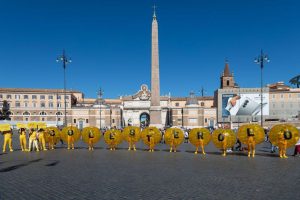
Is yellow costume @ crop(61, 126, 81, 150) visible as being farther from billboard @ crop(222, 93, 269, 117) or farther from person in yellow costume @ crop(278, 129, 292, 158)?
billboard @ crop(222, 93, 269, 117)

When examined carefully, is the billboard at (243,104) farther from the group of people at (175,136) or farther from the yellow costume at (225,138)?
the yellow costume at (225,138)

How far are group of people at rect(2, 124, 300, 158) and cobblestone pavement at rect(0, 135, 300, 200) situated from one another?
70.2 inches

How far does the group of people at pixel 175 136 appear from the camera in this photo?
571 inches

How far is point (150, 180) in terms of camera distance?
9.13 m

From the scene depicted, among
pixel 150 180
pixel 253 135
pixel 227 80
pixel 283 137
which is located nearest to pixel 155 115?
pixel 253 135

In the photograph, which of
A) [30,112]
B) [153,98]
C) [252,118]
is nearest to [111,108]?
[30,112]

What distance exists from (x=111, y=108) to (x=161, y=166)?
194 ft

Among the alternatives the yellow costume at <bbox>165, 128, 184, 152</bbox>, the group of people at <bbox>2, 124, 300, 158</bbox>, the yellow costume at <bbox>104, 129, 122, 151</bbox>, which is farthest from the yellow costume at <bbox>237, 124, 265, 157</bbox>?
the yellow costume at <bbox>104, 129, 122, 151</bbox>

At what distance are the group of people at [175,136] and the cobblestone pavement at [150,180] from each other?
5.85 ft

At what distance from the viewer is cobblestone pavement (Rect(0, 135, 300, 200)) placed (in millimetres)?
7480

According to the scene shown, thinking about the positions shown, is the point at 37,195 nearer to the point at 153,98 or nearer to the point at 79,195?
the point at 79,195

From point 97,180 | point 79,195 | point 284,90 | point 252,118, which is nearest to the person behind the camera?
point 79,195

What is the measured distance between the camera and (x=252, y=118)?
6731cm

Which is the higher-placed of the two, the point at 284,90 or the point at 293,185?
the point at 284,90
